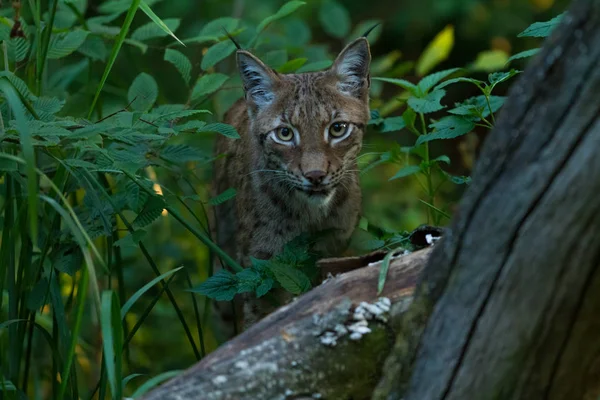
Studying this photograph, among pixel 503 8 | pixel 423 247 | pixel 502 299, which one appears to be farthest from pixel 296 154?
pixel 503 8

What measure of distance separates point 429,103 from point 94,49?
1.70 metres

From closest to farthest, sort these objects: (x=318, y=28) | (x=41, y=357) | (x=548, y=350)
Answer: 1. (x=548, y=350)
2. (x=41, y=357)
3. (x=318, y=28)

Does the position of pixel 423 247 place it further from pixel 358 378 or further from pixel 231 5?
pixel 231 5

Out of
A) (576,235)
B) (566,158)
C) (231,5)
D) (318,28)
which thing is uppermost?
(566,158)

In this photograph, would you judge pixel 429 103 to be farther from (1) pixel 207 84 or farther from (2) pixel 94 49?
(2) pixel 94 49

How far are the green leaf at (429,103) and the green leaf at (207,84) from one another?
2.82 feet

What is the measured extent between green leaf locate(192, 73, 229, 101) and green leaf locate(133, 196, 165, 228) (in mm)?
686

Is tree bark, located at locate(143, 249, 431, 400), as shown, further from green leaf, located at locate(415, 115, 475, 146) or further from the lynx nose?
the lynx nose

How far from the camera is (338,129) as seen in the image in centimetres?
448

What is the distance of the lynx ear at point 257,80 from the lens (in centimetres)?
454

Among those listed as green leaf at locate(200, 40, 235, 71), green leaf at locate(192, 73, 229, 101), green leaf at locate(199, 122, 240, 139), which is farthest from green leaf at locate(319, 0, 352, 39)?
green leaf at locate(199, 122, 240, 139)

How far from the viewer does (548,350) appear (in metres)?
2.34

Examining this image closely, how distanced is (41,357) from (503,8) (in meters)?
5.13

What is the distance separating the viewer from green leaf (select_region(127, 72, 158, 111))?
158 inches
